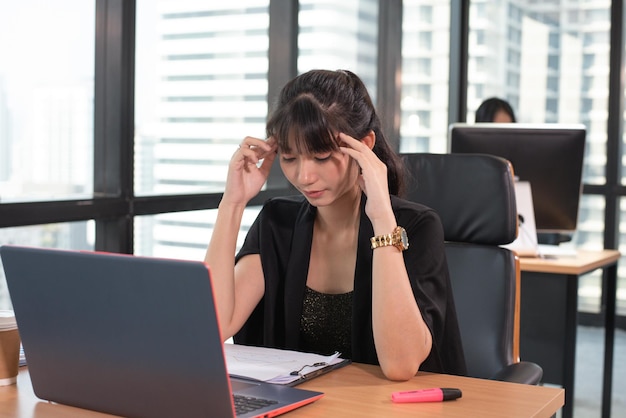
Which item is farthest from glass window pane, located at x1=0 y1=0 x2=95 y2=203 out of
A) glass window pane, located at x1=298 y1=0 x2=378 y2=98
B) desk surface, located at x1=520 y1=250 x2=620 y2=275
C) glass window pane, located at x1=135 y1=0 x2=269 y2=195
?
desk surface, located at x1=520 y1=250 x2=620 y2=275

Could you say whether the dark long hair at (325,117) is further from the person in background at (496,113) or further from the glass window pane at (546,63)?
the glass window pane at (546,63)

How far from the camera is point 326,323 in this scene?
6.21 ft

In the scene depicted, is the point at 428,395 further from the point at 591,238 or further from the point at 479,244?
the point at 591,238

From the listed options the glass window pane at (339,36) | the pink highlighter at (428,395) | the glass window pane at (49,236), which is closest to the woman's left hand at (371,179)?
the pink highlighter at (428,395)

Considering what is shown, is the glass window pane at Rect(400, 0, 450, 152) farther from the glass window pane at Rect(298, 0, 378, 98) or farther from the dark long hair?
the dark long hair

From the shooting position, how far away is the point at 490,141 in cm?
323

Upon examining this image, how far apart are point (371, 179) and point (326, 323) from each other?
1.29 feet

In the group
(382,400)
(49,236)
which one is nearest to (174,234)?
(49,236)

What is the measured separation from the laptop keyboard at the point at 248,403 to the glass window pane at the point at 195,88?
1.84 m

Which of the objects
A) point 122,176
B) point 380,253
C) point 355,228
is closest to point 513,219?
point 355,228

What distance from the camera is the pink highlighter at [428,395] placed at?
133 centimetres

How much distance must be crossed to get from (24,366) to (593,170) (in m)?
4.73

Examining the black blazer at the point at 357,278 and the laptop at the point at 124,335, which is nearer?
the laptop at the point at 124,335

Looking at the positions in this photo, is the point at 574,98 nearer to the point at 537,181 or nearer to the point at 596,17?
the point at 596,17
